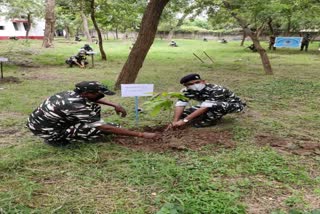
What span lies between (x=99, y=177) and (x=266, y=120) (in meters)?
2.81

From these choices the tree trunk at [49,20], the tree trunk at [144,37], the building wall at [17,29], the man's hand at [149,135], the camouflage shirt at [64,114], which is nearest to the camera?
the camouflage shirt at [64,114]

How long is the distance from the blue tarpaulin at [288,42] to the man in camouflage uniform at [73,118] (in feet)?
66.4

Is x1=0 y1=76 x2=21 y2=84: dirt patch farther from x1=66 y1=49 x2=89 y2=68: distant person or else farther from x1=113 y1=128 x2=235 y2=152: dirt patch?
x1=113 y1=128 x2=235 y2=152: dirt patch

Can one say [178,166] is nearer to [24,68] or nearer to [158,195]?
[158,195]

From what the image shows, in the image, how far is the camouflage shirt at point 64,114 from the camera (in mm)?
3314

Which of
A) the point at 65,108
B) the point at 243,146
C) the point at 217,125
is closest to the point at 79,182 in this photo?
the point at 65,108

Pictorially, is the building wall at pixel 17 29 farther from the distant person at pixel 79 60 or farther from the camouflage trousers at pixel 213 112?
the camouflage trousers at pixel 213 112

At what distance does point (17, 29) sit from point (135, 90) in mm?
37686

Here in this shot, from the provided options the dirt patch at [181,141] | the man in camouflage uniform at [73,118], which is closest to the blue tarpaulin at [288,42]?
the dirt patch at [181,141]

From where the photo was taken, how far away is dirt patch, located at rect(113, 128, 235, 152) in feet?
11.8

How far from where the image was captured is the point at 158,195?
102 inches

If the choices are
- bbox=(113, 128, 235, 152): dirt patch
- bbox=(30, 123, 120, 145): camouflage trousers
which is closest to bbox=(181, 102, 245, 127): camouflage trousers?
bbox=(113, 128, 235, 152): dirt patch

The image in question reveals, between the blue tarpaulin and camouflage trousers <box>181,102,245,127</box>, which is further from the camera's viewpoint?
the blue tarpaulin

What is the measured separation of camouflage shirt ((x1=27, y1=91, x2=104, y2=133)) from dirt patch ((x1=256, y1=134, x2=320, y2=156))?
6.27ft
